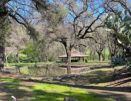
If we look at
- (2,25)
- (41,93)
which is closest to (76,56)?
(2,25)

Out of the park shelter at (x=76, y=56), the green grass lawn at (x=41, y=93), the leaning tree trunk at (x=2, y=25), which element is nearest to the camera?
the green grass lawn at (x=41, y=93)

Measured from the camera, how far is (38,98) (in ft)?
39.8

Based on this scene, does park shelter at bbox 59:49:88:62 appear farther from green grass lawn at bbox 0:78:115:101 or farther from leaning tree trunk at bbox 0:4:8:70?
green grass lawn at bbox 0:78:115:101

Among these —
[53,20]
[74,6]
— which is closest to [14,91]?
[53,20]

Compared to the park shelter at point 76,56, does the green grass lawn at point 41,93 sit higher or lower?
lower

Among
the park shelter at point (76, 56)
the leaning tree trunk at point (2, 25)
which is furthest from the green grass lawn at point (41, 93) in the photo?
A: the park shelter at point (76, 56)

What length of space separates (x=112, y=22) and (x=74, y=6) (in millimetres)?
19379

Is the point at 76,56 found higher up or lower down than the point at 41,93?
higher up

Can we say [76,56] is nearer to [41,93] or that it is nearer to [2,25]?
[2,25]

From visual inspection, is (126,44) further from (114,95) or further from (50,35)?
→ (50,35)

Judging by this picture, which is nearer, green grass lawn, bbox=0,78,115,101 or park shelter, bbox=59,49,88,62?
green grass lawn, bbox=0,78,115,101

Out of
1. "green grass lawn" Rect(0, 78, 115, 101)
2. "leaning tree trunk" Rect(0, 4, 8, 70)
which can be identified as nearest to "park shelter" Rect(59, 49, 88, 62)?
"leaning tree trunk" Rect(0, 4, 8, 70)

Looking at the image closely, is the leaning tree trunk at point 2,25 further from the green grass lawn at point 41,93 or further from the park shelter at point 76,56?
the park shelter at point 76,56

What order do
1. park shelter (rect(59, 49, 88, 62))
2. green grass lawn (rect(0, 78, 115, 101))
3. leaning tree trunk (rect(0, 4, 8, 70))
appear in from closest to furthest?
green grass lawn (rect(0, 78, 115, 101))
leaning tree trunk (rect(0, 4, 8, 70))
park shelter (rect(59, 49, 88, 62))
